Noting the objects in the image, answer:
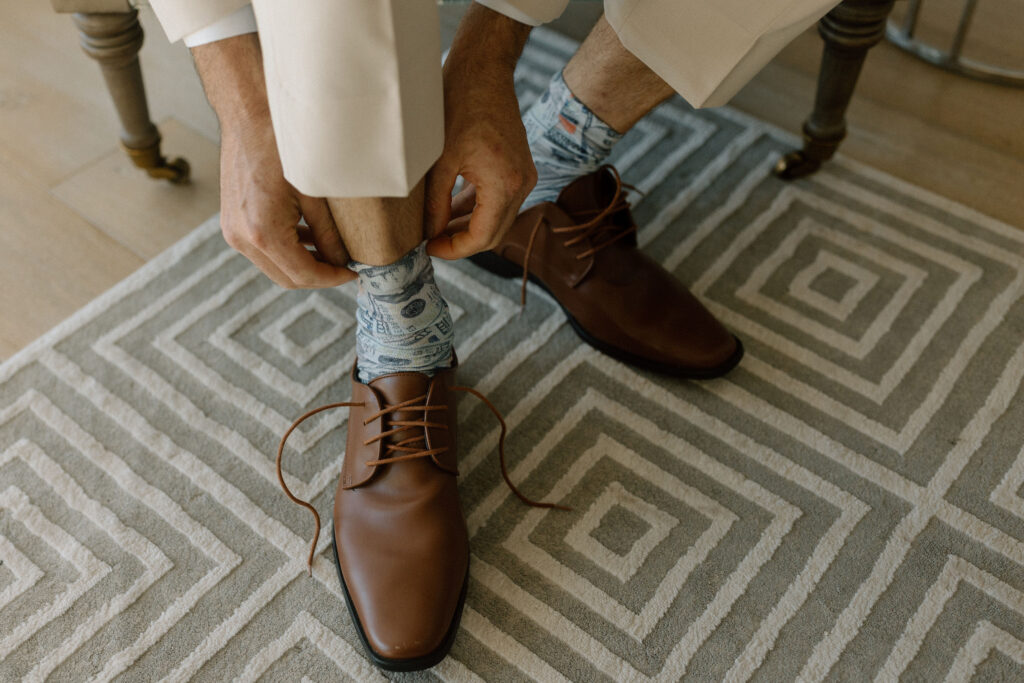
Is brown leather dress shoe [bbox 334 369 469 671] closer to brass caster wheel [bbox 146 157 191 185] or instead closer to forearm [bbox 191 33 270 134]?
forearm [bbox 191 33 270 134]

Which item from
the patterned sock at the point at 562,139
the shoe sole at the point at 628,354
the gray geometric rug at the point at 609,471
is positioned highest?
the patterned sock at the point at 562,139

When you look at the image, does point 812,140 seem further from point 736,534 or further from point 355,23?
point 355,23

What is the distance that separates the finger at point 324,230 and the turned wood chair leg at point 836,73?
1.70 ft

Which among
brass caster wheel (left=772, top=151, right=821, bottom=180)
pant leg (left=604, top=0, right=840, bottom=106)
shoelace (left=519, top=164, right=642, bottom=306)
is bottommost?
brass caster wheel (left=772, top=151, right=821, bottom=180)

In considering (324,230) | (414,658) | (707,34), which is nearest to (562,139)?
(707,34)

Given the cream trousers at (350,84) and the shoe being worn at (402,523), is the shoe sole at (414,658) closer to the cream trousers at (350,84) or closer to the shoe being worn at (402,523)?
the shoe being worn at (402,523)

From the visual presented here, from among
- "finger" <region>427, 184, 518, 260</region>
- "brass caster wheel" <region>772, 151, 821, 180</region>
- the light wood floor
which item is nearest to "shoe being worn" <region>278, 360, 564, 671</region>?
"finger" <region>427, 184, 518, 260</region>

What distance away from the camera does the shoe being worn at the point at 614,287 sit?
74cm

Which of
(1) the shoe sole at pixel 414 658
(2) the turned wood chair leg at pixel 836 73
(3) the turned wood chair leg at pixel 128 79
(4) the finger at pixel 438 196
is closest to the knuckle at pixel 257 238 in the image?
(4) the finger at pixel 438 196

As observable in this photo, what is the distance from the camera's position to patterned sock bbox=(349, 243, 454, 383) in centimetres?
57

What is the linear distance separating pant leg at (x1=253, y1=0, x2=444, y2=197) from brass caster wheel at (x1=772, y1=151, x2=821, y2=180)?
0.54m

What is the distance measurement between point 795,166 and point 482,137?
51 cm

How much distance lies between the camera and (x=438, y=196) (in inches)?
20.8

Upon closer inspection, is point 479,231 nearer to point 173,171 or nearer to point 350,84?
point 350,84
